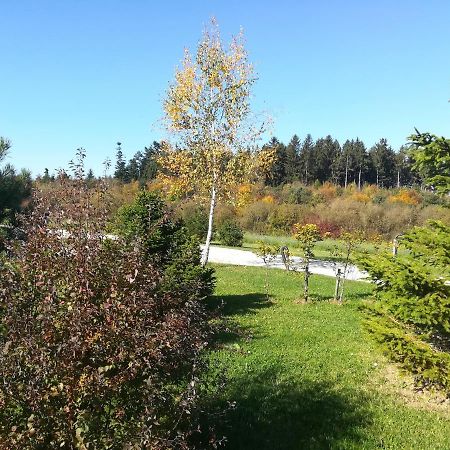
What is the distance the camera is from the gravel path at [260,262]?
23156 millimetres

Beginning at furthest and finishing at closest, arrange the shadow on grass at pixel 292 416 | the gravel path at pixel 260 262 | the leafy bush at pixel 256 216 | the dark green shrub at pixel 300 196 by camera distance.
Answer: the dark green shrub at pixel 300 196 < the leafy bush at pixel 256 216 < the gravel path at pixel 260 262 < the shadow on grass at pixel 292 416

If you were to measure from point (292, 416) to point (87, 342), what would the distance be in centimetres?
430

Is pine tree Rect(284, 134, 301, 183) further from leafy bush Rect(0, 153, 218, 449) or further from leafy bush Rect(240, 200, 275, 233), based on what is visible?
leafy bush Rect(0, 153, 218, 449)

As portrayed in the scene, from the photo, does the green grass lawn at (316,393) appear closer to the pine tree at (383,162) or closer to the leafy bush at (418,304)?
the leafy bush at (418,304)

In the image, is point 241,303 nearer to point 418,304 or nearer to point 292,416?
point 292,416

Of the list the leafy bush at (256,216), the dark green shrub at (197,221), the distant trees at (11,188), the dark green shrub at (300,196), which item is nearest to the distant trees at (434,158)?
the distant trees at (11,188)

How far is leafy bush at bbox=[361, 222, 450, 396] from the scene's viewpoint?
5742 mm

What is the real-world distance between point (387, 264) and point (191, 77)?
12292mm

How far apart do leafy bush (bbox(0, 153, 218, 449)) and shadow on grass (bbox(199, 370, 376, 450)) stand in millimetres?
1932

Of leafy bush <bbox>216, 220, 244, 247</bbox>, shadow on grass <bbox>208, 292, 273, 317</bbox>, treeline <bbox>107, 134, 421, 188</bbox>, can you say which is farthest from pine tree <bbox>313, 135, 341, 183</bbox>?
shadow on grass <bbox>208, 292, 273, 317</bbox>

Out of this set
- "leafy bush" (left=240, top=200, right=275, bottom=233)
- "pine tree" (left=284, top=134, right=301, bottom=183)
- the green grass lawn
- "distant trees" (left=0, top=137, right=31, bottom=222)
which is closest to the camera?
the green grass lawn

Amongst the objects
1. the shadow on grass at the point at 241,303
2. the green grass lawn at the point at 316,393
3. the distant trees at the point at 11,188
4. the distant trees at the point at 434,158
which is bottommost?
the shadow on grass at the point at 241,303

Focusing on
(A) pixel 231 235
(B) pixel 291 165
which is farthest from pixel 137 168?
(A) pixel 231 235

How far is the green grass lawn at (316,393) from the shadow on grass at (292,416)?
1cm
